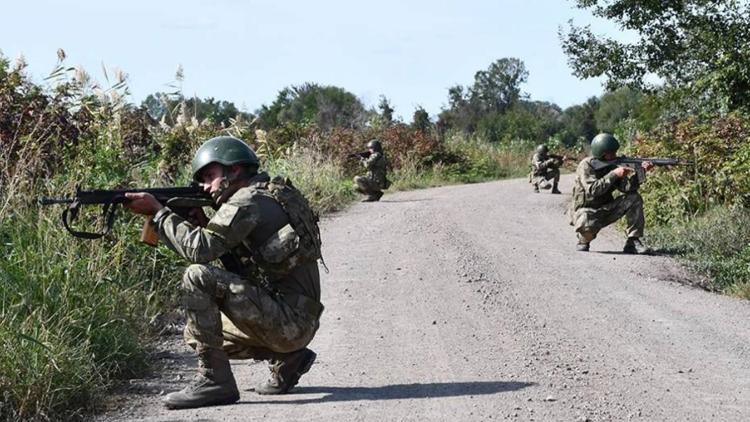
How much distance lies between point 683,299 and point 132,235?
547 centimetres

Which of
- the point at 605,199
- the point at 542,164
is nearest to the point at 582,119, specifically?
the point at 542,164

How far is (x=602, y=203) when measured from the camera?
15.3 m

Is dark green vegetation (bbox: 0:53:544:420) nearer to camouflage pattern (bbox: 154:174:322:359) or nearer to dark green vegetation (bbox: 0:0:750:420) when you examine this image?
dark green vegetation (bbox: 0:0:750:420)

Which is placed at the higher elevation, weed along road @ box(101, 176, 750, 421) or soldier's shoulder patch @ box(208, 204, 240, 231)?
soldier's shoulder patch @ box(208, 204, 240, 231)

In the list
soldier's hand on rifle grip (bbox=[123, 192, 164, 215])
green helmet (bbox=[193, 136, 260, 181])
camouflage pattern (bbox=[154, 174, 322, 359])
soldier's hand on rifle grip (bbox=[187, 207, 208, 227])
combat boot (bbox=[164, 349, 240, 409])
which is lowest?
combat boot (bbox=[164, 349, 240, 409])

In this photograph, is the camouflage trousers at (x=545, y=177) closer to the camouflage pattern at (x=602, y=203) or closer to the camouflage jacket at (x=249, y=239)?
the camouflage pattern at (x=602, y=203)

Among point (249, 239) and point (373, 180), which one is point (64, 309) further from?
point (373, 180)

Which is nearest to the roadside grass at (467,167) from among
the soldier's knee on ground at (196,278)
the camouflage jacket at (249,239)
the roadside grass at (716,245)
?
the roadside grass at (716,245)

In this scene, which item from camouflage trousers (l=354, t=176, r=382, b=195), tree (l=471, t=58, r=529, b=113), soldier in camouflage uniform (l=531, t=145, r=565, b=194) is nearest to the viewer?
camouflage trousers (l=354, t=176, r=382, b=195)

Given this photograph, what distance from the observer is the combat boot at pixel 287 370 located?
277 inches

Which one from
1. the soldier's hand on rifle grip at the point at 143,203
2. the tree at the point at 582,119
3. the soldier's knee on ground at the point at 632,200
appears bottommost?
the tree at the point at 582,119

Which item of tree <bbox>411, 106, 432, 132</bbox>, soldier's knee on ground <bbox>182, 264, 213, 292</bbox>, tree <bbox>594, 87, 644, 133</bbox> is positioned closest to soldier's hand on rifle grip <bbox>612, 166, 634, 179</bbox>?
soldier's knee on ground <bbox>182, 264, 213, 292</bbox>

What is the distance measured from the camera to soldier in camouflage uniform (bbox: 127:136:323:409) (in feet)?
21.7

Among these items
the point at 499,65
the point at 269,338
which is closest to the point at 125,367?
the point at 269,338
